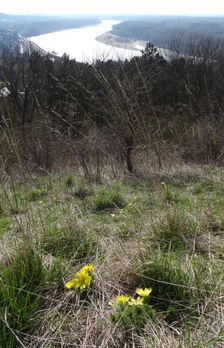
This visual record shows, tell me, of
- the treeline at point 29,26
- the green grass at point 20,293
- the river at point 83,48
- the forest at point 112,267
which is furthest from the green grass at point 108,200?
the treeline at point 29,26

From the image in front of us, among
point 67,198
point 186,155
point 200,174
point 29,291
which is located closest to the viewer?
point 29,291

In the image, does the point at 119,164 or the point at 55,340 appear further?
the point at 119,164

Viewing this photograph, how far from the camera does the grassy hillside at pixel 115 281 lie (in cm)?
176

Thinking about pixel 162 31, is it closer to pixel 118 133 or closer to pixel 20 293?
pixel 118 133

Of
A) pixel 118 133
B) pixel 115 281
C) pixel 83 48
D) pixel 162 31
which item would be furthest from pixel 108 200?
pixel 162 31

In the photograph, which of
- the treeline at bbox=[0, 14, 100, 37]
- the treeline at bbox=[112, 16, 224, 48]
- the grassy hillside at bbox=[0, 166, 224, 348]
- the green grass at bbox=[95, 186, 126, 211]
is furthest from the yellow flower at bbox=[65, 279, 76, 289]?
the treeline at bbox=[112, 16, 224, 48]

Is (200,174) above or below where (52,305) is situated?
below

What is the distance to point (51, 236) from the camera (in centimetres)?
262

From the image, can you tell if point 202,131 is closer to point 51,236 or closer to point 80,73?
point 51,236

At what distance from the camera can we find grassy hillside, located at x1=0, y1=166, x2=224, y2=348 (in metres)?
1.76

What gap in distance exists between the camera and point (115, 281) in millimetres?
2135

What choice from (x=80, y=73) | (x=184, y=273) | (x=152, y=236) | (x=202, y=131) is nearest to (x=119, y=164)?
(x=202, y=131)

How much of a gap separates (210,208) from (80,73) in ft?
51.5

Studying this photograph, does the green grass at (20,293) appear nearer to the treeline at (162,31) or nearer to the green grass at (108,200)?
the green grass at (108,200)
